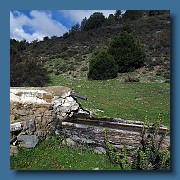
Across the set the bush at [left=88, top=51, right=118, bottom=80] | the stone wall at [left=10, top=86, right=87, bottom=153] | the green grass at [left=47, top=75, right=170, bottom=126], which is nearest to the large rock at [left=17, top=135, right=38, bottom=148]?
the stone wall at [left=10, top=86, right=87, bottom=153]

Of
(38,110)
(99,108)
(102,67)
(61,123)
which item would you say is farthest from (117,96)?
(38,110)

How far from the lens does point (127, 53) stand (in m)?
4.87

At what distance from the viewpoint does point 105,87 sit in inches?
192

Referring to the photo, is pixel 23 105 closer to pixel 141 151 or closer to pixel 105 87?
pixel 105 87

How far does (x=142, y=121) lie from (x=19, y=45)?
1467 mm

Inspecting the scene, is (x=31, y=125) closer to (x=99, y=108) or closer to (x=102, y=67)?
(x=99, y=108)

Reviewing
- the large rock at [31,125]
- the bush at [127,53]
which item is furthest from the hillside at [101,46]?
the large rock at [31,125]

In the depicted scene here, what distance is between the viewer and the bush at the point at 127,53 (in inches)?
190

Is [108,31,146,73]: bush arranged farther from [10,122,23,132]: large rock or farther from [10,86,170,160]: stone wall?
[10,122,23,132]: large rock

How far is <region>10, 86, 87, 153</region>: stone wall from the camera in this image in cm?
474

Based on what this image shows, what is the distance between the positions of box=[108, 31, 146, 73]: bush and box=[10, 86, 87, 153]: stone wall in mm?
600

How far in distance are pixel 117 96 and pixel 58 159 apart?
0.88 m

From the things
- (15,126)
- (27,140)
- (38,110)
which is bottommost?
(27,140)

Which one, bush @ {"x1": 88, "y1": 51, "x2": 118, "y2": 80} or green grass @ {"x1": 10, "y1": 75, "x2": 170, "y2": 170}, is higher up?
bush @ {"x1": 88, "y1": 51, "x2": 118, "y2": 80}
